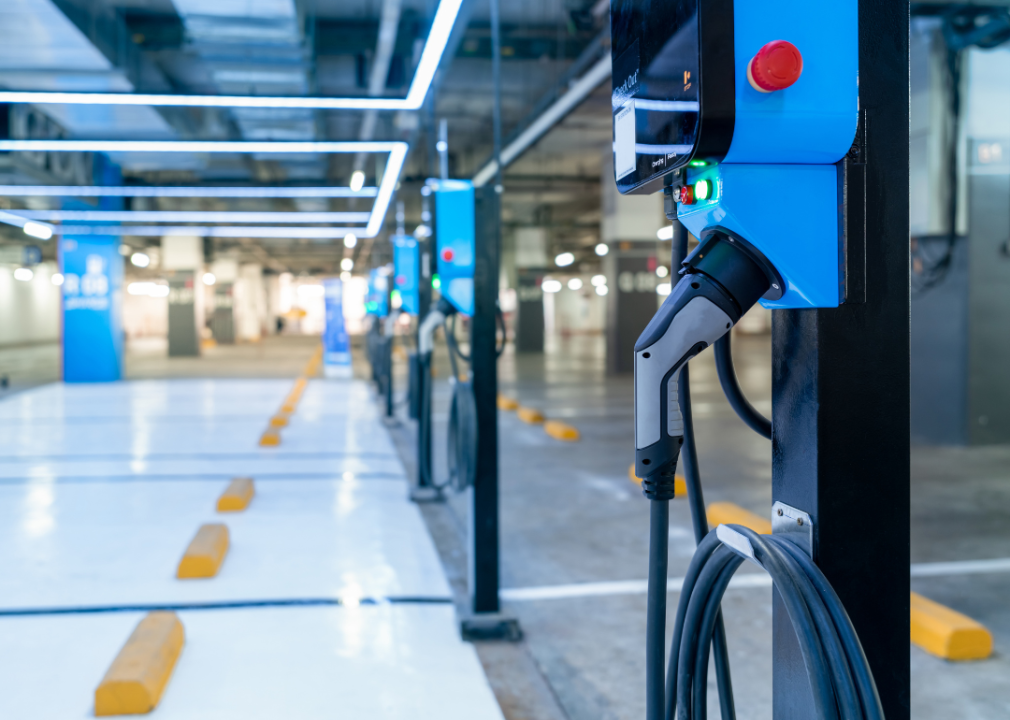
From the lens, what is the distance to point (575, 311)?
37.3 metres

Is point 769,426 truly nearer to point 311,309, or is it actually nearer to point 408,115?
point 408,115

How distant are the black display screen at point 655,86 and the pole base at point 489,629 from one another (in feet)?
7.11

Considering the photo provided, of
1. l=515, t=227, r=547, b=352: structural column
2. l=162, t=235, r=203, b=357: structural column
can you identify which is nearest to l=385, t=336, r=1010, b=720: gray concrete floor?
l=515, t=227, r=547, b=352: structural column

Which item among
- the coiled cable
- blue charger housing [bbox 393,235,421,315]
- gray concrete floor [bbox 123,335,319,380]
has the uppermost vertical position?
blue charger housing [bbox 393,235,421,315]

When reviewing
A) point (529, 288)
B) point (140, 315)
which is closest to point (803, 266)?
point (529, 288)

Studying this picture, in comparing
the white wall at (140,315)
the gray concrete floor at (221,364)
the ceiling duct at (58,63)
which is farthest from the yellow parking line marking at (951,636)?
the white wall at (140,315)

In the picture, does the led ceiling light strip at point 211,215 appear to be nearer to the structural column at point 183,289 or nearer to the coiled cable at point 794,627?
the coiled cable at point 794,627

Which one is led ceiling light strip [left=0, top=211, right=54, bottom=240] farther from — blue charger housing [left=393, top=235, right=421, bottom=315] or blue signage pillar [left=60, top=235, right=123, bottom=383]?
blue charger housing [left=393, top=235, right=421, bottom=315]

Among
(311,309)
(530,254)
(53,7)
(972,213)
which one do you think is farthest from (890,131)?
(311,309)

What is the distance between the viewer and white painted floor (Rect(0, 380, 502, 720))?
2.54 metres

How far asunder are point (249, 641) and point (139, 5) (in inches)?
245

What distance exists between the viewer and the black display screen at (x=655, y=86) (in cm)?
99

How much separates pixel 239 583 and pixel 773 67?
3.29 m

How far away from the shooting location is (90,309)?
13.5m
